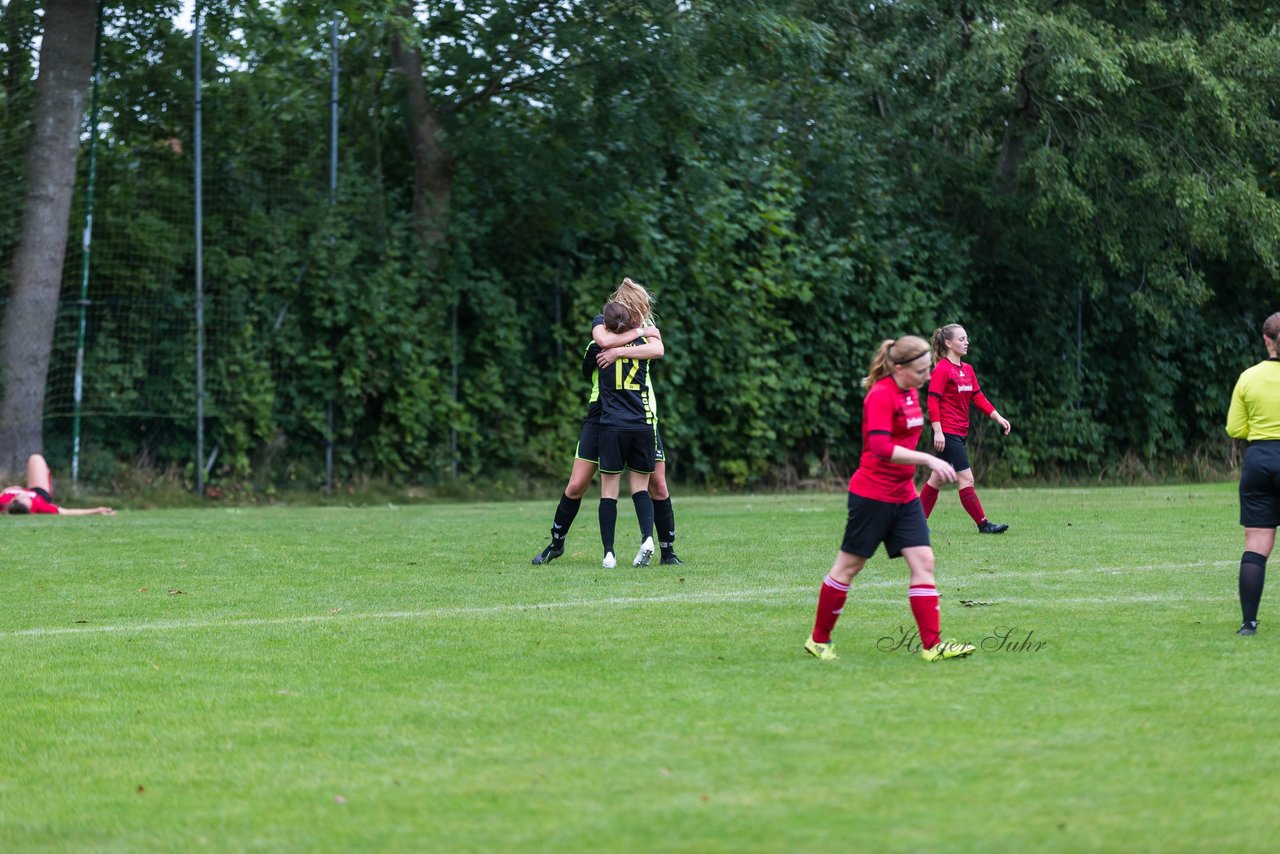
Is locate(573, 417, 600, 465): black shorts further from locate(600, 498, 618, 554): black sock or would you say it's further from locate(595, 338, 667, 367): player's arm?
locate(595, 338, 667, 367): player's arm

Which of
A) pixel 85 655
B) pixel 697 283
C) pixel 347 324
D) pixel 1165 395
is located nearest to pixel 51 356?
pixel 347 324

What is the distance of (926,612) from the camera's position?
739 cm

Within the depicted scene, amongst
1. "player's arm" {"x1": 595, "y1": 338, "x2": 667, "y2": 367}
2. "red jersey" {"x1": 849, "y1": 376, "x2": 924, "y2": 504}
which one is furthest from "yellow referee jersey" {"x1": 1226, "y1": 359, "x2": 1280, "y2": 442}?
"player's arm" {"x1": 595, "y1": 338, "x2": 667, "y2": 367}

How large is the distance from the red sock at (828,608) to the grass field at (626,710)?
0.17 m

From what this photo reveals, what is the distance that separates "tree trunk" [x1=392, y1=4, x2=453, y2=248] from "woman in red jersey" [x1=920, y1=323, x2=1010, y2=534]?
379 inches

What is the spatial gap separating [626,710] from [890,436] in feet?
6.36

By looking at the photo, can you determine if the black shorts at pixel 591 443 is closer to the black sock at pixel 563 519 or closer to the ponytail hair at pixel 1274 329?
the black sock at pixel 563 519

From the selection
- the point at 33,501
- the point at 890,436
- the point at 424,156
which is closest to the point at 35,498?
the point at 33,501

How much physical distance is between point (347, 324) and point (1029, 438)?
11.8 meters

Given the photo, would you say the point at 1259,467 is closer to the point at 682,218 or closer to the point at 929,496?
the point at 929,496

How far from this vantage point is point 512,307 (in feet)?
73.8

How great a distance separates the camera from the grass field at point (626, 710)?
4.63 meters

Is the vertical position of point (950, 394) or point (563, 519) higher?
point (950, 394)

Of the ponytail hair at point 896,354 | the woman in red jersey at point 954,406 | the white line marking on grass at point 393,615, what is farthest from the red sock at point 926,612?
the woman in red jersey at point 954,406
